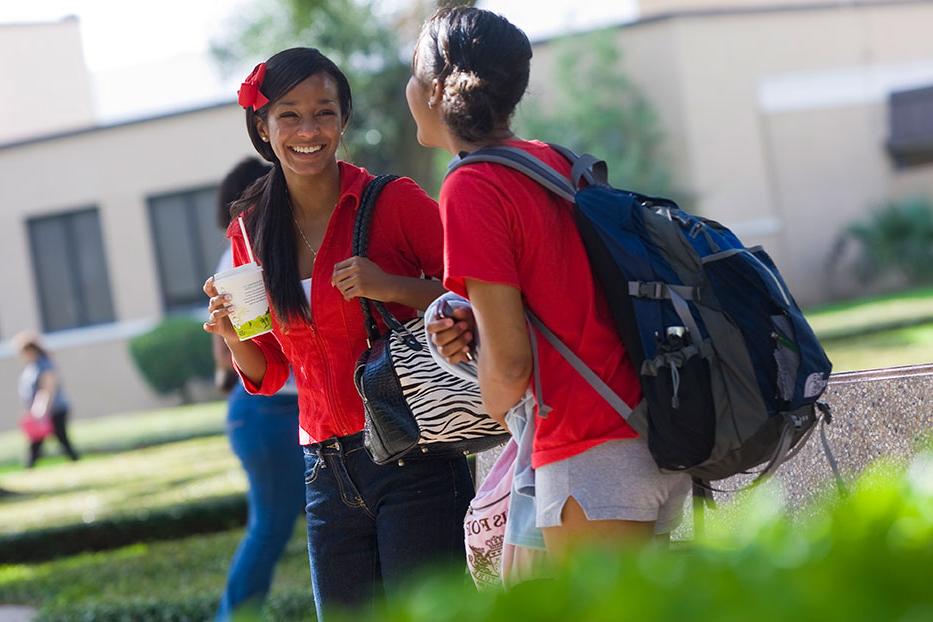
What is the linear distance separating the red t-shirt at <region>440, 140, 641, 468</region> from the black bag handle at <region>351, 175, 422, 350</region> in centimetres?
64

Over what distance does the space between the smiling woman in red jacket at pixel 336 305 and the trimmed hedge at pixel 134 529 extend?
7.20m

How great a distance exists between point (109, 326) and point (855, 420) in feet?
87.8

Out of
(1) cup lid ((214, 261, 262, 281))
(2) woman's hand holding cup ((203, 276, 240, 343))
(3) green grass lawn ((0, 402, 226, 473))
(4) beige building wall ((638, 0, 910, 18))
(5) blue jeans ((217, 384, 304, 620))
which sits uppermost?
(4) beige building wall ((638, 0, 910, 18))

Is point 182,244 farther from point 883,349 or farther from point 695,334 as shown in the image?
point 695,334

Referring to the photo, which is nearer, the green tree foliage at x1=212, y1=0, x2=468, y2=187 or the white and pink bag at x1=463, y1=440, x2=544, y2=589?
the white and pink bag at x1=463, y1=440, x2=544, y2=589

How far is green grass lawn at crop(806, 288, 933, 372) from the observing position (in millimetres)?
14039

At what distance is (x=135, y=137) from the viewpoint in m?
28.9

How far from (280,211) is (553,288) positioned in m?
1.12

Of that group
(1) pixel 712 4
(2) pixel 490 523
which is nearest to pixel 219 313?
(2) pixel 490 523

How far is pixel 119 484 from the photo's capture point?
1507 cm

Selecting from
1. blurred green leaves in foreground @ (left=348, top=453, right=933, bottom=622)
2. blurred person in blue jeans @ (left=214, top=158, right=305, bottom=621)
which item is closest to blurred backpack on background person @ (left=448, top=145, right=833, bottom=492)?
blurred green leaves in foreground @ (left=348, top=453, right=933, bottom=622)

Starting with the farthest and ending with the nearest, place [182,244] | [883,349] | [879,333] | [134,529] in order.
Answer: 1. [182,244]
2. [879,333]
3. [883,349]
4. [134,529]

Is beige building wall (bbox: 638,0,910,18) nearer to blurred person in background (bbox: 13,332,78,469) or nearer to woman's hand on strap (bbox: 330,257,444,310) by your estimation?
blurred person in background (bbox: 13,332,78,469)

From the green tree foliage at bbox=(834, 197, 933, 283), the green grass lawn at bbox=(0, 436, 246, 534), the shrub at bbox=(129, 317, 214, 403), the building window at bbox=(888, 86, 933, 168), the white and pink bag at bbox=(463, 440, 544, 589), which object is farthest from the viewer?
the building window at bbox=(888, 86, 933, 168)
